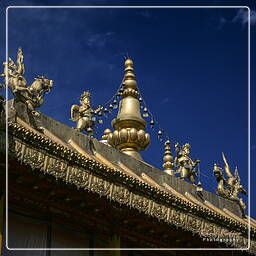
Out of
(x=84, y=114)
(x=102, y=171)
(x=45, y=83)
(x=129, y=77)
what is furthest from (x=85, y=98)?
(x=129, y=77)

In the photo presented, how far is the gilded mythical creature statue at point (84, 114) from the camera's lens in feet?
47.5

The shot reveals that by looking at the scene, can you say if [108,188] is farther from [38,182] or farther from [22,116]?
[22,116]

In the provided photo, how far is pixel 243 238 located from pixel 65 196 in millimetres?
4619

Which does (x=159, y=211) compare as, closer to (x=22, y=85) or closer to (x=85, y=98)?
(x=22, y=85)

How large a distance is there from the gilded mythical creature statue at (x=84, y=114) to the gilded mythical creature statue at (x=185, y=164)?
4.24 m

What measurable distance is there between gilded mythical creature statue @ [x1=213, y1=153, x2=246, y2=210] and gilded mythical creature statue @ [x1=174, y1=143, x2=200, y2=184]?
882 millimetres

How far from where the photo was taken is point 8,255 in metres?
10.2

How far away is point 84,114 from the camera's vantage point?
48.6 ft

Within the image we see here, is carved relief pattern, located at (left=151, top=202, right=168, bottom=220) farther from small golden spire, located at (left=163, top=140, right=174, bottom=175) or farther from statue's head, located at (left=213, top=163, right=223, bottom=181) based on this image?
small golden spire, located at (left=163, top=140, right=174, bottom=175)

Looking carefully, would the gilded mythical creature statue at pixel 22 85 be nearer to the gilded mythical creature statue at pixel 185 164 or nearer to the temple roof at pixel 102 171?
the temple roof at pixel 102 171

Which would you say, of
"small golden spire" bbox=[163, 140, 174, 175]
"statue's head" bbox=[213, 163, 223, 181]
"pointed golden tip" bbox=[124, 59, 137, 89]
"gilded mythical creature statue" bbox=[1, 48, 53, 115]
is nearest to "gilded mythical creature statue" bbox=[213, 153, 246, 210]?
"statue's head" bbox=[213, 163, 223, 181]

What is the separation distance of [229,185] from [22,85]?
7872 millimetres

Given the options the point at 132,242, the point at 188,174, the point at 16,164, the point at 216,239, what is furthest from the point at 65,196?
the point at 188,174

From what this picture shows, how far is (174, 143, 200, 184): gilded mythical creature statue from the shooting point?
60.5 feet
